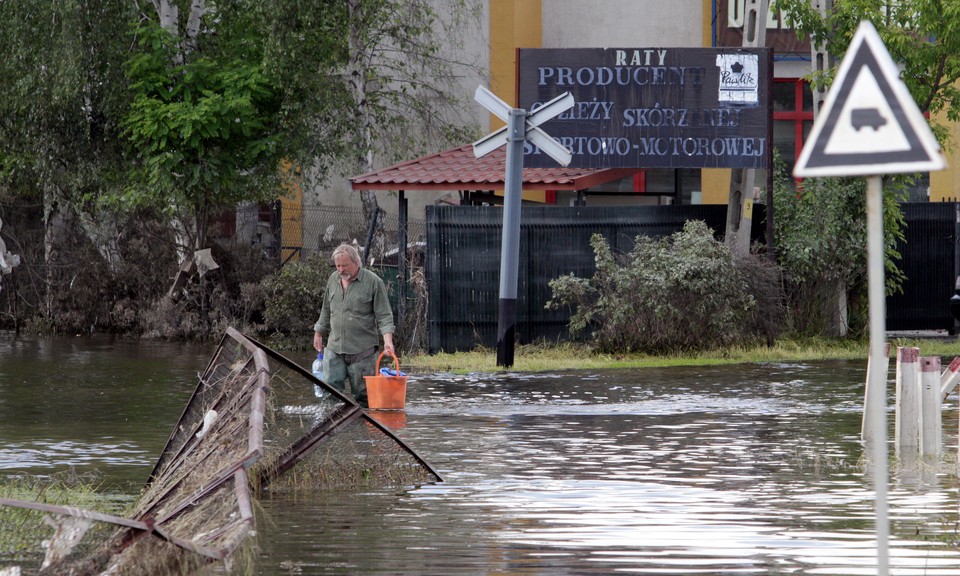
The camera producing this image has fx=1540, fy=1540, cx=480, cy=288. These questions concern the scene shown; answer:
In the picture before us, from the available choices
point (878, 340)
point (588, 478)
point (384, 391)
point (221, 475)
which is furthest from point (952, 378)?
point (221, 475)

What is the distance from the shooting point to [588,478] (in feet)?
33.9

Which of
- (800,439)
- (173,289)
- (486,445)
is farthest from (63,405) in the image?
(173,289)

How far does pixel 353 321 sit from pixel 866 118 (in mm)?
8397

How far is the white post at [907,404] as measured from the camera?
1152 centimetres

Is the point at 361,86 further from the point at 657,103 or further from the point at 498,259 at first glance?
the point at 657,103

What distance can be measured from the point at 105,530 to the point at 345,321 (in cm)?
747

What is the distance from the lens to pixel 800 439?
12586mm

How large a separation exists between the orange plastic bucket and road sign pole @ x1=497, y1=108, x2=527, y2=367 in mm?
5678

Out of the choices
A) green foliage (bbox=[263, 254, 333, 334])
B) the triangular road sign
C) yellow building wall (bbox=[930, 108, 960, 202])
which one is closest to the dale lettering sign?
green foliage (bbox=[263, 254, 333, 334])

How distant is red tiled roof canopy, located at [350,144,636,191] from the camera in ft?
74.4

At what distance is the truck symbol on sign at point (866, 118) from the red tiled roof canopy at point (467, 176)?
16.6 m

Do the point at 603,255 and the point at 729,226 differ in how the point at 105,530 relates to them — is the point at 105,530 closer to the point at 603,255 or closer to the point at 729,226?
the point at 603,255

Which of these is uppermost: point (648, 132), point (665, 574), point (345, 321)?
point (648, 132)

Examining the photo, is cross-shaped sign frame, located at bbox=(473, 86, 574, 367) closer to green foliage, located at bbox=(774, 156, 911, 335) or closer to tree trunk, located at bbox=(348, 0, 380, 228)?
green foliage, located at bbox=(774, 156, 911, 335)
